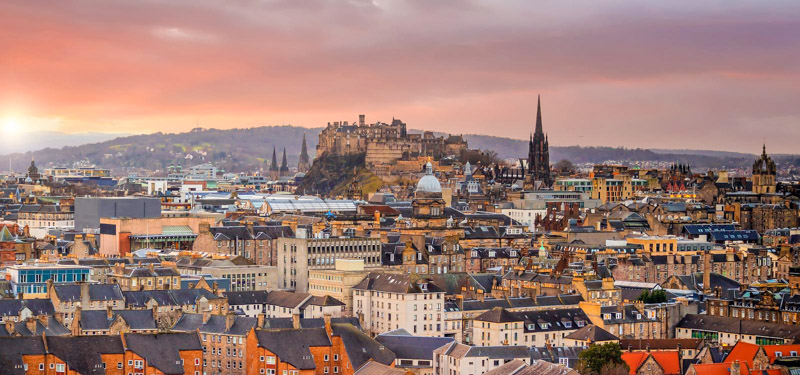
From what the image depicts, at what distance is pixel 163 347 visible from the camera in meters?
87.6

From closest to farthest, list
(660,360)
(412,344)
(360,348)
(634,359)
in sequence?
(660,360) < (634,359) < (360,348) < (412,344)

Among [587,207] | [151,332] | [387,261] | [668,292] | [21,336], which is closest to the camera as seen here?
[21,336]

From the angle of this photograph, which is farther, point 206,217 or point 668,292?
point 206,217

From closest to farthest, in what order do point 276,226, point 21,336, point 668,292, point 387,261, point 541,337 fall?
point 21,336, point 541,337, point 668,292, point 387,261, point 276,226

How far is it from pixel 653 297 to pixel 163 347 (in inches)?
1470

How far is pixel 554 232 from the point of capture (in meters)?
153

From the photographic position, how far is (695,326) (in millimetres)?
102125

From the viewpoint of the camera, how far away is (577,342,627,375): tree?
3327 inches

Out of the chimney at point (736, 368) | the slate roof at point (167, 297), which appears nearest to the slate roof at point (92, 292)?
the slate roof at point (167, 297)

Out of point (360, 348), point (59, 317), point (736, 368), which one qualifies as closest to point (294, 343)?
point (360, 348)

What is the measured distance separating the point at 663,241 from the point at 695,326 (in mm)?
36259

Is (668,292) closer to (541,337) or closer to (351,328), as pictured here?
(541,337)

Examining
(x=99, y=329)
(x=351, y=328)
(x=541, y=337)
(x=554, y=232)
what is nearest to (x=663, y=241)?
(x=554, y=232)

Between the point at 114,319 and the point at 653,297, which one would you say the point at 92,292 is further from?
the point at 653,297
